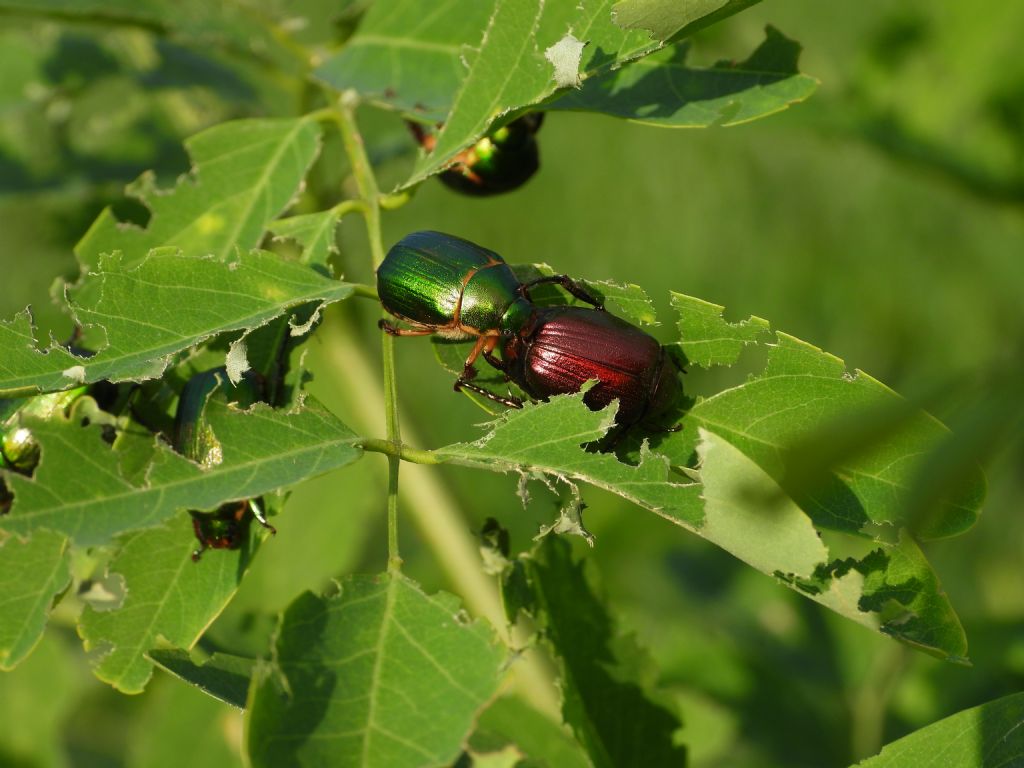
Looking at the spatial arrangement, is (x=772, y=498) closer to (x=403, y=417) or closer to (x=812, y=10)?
(x=403, y=417)

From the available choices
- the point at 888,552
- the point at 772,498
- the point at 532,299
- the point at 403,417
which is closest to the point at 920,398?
the point at 772,498

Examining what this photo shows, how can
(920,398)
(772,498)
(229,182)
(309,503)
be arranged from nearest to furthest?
1. (920,398)
2. (772,498)
3. (229,182)
4. (309,503)

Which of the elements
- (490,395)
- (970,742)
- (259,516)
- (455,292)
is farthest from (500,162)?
(970,742)

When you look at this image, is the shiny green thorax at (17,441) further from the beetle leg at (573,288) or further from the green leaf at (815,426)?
the green leaf at (815,426)

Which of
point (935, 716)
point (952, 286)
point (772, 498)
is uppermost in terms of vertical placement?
point (772, 498)

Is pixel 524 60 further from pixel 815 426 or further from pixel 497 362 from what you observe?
pixel 815 426

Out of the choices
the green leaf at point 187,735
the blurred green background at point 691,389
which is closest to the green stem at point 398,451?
the blurred green background at point 691,389

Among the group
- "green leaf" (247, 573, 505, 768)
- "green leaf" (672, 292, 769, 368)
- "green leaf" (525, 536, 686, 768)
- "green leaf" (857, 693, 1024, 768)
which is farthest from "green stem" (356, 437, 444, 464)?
"green leaf" (857, 693, 1024, 768)
